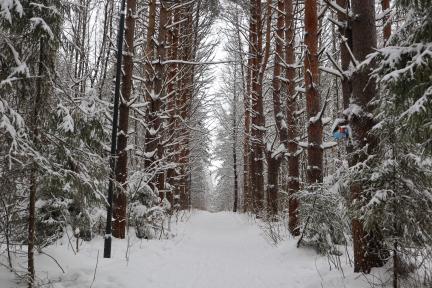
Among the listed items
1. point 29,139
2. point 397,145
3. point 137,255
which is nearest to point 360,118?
point 397,145

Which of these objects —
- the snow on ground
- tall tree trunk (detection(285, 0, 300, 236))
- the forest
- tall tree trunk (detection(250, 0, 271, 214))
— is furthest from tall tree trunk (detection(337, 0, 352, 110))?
tall tree trunk (detection(250, 0, 271, 214))

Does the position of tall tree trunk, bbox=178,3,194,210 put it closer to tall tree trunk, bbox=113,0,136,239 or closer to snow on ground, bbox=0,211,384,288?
tall tree trunk, bbox=113,0,136,239

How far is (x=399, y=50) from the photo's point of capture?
11.2 ft

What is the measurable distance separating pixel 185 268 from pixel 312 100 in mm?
4249

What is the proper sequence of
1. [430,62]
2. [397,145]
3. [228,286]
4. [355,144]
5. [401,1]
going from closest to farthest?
[430,62] < [401,1] < [397,145] < [355,144] < [228,286]

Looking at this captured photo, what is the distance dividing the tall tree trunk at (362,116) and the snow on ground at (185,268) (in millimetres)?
318

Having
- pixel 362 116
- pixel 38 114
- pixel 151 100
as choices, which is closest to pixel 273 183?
pixel 151 100

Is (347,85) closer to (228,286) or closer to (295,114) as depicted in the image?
(228,286)

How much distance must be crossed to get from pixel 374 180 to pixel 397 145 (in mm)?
438

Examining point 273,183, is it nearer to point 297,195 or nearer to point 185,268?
point 297,195

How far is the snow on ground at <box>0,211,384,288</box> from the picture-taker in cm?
496

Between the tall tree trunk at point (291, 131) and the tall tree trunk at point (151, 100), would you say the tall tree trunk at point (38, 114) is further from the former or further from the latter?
the tall tree trunk at point (291, 131)

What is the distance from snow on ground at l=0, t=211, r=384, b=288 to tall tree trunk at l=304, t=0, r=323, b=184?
166 centimetres

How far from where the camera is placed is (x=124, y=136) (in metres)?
8.17
